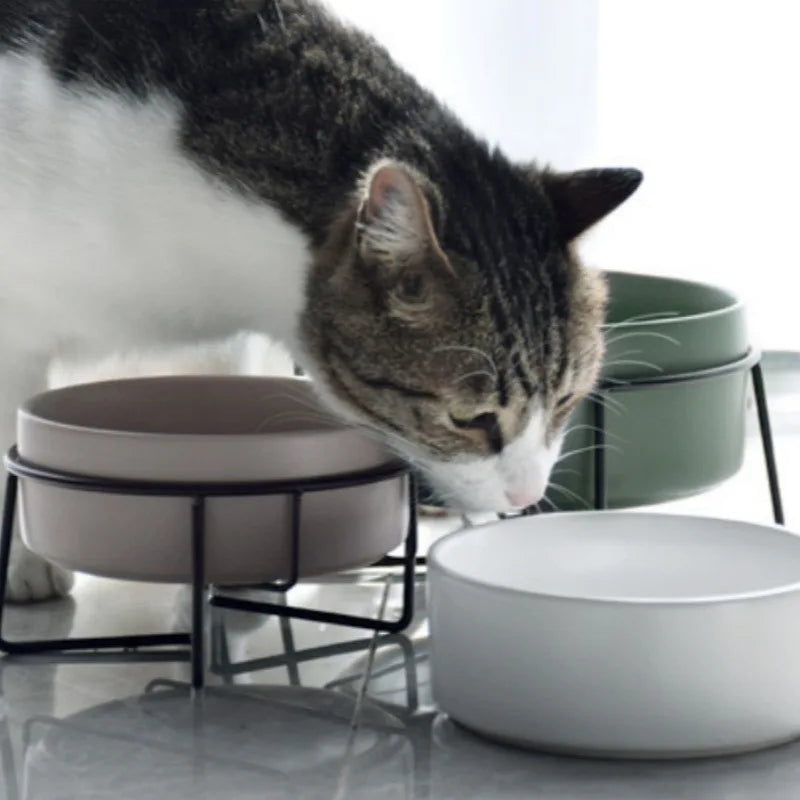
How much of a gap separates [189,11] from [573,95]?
0.94 metres

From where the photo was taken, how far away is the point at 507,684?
2.52 ft

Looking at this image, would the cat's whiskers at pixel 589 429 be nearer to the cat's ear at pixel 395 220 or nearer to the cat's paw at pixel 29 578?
the cat's ear at pixel 395 220

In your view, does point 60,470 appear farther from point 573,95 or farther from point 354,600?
point 573,95

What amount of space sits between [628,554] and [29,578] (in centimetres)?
39

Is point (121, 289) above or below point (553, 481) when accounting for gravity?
above

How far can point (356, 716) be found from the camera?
2.78 feet

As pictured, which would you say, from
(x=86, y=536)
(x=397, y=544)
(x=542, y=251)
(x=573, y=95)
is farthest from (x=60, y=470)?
(x=573, y=95)

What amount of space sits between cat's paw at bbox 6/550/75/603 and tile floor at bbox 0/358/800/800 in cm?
2

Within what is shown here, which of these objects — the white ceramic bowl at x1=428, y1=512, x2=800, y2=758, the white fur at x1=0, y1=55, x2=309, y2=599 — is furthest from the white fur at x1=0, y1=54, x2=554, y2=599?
the white ceramic bowl at x1=428, y1=512, x2=800, y2=758

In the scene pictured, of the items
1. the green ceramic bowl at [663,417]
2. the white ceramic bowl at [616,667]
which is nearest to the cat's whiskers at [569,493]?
the green ceramic bowl at [663,417]

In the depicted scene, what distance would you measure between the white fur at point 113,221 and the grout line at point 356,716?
0.51 feet

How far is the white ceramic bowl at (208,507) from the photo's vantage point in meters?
0.86

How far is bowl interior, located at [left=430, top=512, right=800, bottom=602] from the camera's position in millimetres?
858

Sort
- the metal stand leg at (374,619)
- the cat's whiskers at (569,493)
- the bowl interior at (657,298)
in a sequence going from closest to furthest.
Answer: the metal stand leg at (374,619), the cat's whiskers at (569,493), the bowl interior at (657,298)
